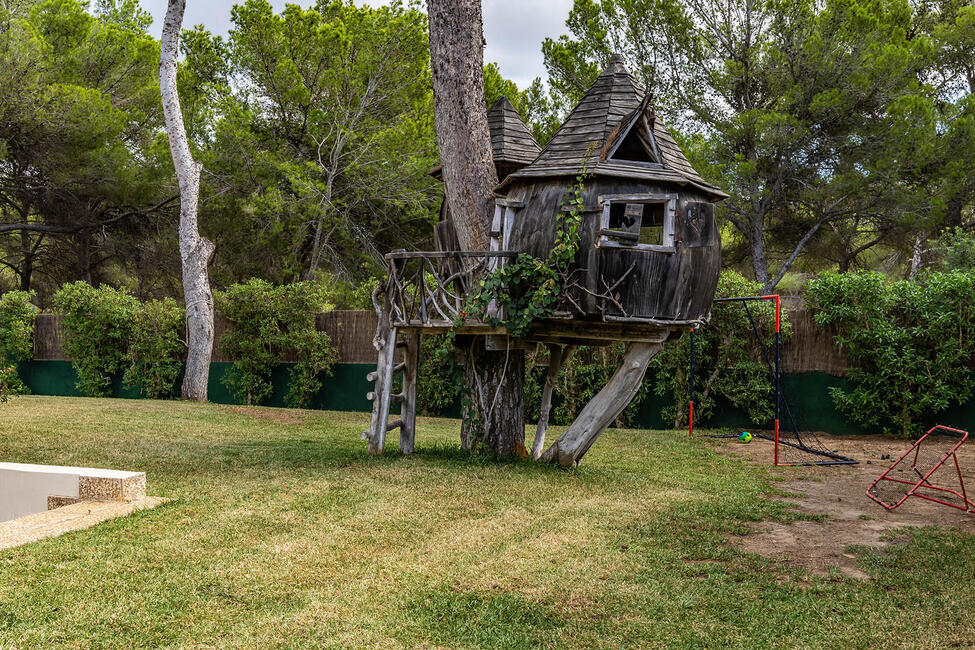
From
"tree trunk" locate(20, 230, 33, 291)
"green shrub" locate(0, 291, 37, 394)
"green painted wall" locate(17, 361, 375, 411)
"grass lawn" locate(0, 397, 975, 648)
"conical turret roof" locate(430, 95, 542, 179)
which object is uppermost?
"conical turret roof" locate(430, 95, 542, 179)

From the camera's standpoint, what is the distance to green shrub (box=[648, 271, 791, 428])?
14805 millimetres

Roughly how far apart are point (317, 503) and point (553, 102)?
1670 cm

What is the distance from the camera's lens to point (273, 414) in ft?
53.5

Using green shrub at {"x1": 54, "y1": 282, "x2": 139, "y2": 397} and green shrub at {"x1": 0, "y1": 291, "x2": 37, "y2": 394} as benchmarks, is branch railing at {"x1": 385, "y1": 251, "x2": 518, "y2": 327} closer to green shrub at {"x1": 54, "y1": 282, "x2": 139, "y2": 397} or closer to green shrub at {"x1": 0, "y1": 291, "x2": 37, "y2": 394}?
green shrub at {"x1": 0, "y1": 291, "x2": 37, "y2": 394}

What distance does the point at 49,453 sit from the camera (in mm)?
9852

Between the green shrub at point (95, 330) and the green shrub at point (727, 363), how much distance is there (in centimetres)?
1311

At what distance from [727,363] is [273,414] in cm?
919

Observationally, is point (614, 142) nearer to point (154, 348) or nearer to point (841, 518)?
point (841, 518)

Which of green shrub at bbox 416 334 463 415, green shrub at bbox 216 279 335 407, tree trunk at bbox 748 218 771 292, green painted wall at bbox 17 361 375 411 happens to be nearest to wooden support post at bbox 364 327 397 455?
green shrub at bbox 416 334 463 415

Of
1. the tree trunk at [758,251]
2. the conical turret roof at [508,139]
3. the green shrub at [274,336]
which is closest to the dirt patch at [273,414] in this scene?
the green shrub at [274,336]

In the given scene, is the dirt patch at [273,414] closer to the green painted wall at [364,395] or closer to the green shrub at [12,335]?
the green painted wall at [364,395]

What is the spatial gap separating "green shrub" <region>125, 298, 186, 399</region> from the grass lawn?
10.4m

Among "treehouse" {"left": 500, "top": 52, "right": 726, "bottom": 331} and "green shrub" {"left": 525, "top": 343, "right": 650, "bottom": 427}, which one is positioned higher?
"treehouse" {"left": 500, "top": 52, "right": 726, "bottom": 331}

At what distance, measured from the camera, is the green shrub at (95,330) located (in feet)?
63.6
